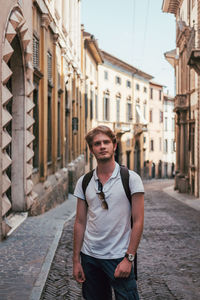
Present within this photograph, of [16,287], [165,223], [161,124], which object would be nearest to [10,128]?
[165,223]

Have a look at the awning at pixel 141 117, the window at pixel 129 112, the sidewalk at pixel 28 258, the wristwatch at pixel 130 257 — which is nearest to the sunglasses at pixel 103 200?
the wristwatch at pixel 130 257

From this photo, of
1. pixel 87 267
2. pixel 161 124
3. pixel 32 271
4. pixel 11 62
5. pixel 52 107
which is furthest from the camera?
pixel 161 124

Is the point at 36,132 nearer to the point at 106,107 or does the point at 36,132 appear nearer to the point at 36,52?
the point at 36,52

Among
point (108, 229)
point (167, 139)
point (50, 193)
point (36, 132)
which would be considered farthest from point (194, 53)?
point (167, 139)

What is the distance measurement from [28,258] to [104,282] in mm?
3690

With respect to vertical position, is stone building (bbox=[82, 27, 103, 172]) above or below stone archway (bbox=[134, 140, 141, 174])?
above

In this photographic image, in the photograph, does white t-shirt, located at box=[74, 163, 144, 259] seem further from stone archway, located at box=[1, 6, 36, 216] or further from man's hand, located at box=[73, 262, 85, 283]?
stone archway, located at box=[1, 6, 36, 216]

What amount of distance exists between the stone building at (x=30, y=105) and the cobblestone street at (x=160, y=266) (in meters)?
1.48

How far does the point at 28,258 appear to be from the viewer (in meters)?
6.83

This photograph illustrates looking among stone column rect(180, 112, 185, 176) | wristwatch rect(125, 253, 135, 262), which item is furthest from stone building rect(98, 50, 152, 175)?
wristwatch rect(125, 253, 135, 262)

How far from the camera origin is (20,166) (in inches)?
405

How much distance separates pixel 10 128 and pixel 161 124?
4344 centimetres

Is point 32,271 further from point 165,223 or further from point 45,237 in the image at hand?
point 165,223

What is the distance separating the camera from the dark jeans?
318 centimetres
